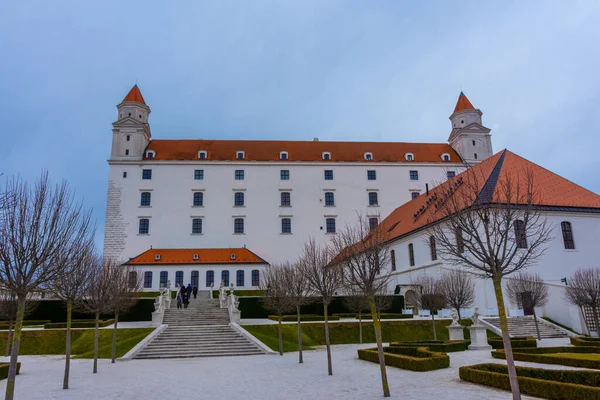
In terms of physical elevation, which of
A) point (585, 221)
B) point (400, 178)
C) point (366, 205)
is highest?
point (400, 178)

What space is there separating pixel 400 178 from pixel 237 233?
20.0 metres

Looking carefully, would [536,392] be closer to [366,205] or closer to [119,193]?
[366,205]

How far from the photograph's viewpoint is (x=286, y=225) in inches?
1957

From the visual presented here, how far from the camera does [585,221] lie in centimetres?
3097

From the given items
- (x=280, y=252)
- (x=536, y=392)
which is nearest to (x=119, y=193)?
(x=280, y=252)

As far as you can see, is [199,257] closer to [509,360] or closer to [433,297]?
[433,297]

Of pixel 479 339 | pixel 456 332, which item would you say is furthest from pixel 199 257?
pixel 479 339

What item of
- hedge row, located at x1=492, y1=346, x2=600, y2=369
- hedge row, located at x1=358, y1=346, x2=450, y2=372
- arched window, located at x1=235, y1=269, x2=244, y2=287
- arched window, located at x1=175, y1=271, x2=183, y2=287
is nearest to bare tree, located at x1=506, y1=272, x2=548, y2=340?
hedge row, located at x1=492, y1=346, x2=600, y2=369

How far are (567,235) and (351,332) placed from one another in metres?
17.4

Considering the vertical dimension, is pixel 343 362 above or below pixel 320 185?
below

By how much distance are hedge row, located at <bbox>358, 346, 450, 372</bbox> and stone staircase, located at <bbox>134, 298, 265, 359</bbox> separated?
20.8ft

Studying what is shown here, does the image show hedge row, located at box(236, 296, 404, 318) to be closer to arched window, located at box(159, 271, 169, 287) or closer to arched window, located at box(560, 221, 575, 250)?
arched window, located at box(560, 221, 575, 250)

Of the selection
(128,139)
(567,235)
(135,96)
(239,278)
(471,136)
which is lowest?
(239,278)

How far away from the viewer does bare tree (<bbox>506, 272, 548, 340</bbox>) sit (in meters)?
23.2
